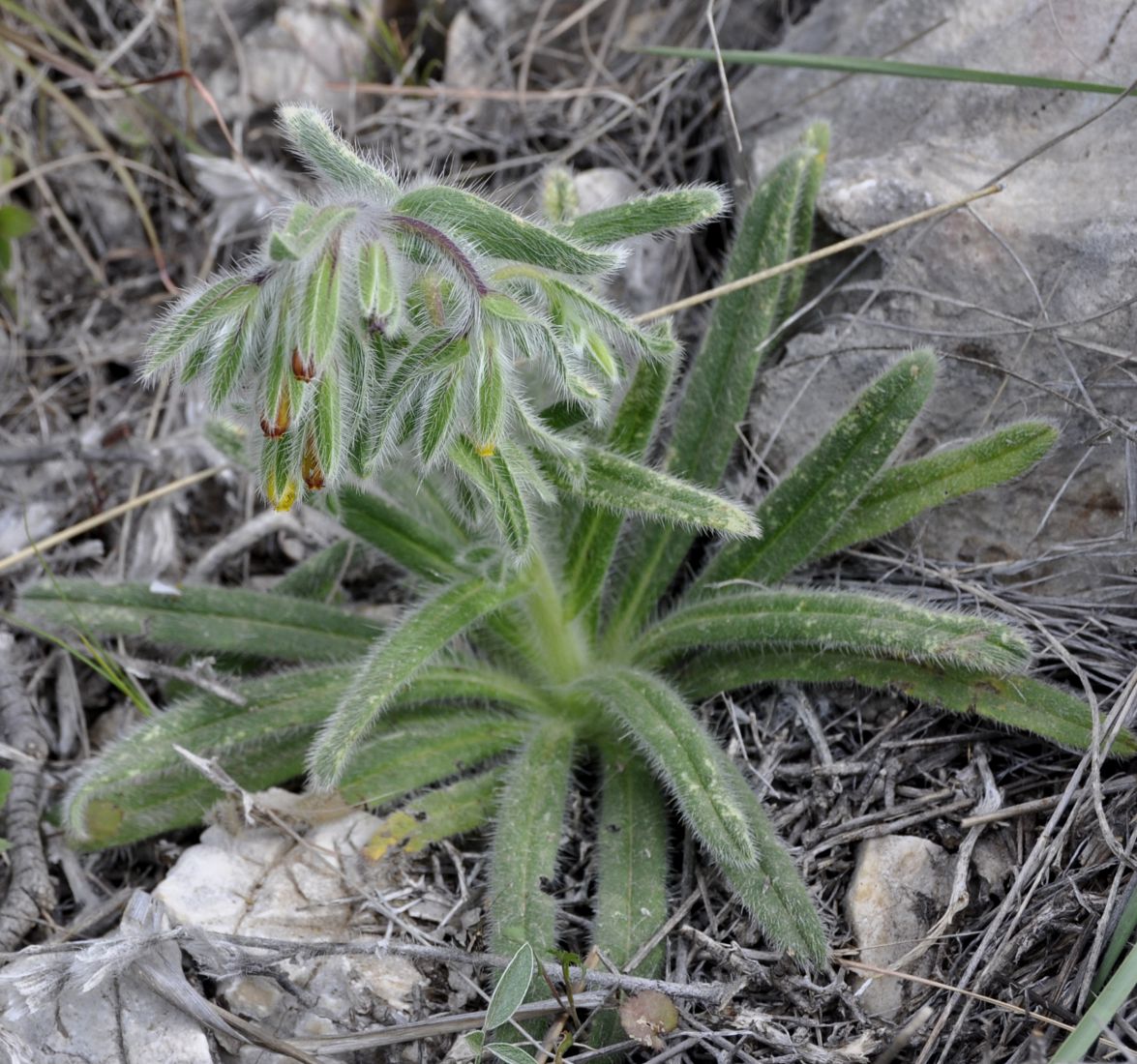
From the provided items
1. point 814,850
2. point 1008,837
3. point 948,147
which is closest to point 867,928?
point 814,850

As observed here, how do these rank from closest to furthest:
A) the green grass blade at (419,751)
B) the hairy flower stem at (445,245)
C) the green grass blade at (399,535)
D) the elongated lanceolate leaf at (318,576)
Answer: the hairy flower stem at (445,245), the green grass blade at (419,751), the green grass blade at (399,535), the elongated lanceolate leaf at (318,576)

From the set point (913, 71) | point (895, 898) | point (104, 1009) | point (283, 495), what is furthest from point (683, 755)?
point (913, 71)

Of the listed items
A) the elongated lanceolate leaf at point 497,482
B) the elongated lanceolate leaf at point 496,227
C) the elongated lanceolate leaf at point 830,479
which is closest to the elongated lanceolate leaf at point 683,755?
the elongated lanceolate leaf at point 830,479

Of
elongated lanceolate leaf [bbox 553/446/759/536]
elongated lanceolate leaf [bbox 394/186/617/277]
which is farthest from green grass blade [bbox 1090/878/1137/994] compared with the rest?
elongated lanceolate leaf [bbox 394/186/617/277]

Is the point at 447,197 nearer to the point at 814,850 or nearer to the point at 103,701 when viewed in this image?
the point at 814,850

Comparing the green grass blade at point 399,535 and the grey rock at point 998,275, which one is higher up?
the grey rock at point 998,275

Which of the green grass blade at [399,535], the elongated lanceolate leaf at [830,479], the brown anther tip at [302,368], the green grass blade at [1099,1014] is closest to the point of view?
the green grass blade at [1099,1014]

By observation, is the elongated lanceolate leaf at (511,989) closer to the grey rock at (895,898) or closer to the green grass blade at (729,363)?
the grey rock at (895,898)
